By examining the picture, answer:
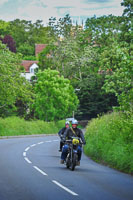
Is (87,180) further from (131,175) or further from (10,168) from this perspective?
(10,168)

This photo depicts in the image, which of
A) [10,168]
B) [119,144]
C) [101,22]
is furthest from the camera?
[101,22]

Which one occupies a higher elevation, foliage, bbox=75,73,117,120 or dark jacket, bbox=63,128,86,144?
foliage, bbox=75,73,117,120

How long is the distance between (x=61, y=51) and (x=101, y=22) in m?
19.3

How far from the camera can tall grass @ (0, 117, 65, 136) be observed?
46.5 metres

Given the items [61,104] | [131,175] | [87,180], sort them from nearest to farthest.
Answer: [87,180] → [131,175] → [61,104]

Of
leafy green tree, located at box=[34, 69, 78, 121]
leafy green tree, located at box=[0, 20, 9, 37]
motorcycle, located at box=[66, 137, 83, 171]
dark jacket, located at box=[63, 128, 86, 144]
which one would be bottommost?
motorcycle, located at box=[66, 137, 83, 171]

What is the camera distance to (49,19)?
75.4m

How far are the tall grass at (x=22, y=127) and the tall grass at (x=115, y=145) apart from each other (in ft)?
75.2

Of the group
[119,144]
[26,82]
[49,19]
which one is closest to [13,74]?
[26,82]

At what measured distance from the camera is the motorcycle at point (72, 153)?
1623cm

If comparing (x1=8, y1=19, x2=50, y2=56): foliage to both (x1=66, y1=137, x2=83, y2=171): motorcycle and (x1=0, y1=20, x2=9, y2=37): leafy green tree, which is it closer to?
(x1=0, y1=20, x2=9, y2=37): leafy green tree

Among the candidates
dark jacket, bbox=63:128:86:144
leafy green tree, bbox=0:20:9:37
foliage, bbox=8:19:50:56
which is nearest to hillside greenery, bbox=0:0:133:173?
dark jacket, bbox=63:128:86:144

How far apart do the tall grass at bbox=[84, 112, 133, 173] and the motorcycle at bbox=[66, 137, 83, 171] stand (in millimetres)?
1756

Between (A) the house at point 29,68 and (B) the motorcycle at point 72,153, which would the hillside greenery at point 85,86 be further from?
(A) the house at point 29,68
